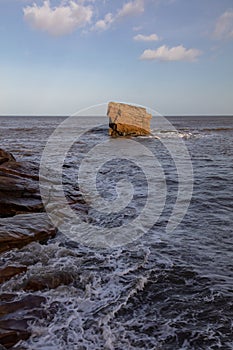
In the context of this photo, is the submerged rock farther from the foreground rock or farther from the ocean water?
the foreground rock

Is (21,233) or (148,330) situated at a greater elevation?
(21,233)

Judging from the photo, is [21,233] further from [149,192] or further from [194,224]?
[149,192]

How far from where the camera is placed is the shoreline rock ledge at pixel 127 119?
3334 centimetres

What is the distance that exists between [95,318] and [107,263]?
1.69 metres

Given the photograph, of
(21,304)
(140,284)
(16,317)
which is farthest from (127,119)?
(16,317)

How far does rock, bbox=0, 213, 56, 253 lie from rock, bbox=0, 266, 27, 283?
780mm

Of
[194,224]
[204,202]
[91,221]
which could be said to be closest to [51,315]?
[91,221]

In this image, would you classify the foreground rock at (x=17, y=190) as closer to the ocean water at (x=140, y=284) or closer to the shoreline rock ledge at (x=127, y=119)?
the ocean water at (x=140, y=284)

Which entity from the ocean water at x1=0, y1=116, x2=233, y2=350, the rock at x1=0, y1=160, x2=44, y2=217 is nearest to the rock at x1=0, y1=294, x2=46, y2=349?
the ocean water at x1=0, y1=116, x2=233, y2=350

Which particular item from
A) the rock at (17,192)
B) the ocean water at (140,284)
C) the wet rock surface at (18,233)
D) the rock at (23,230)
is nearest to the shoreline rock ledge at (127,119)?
the wet rock surface at (18,233)

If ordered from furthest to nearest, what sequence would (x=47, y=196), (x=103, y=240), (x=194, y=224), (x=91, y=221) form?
(x=47, y=196) → (x=91, y=221) → (x=194, y=224) → (x=103, y=240)

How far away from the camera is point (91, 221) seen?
27.7ft

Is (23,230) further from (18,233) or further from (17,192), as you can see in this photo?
(17,192)

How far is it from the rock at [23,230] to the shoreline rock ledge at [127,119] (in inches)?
1069
